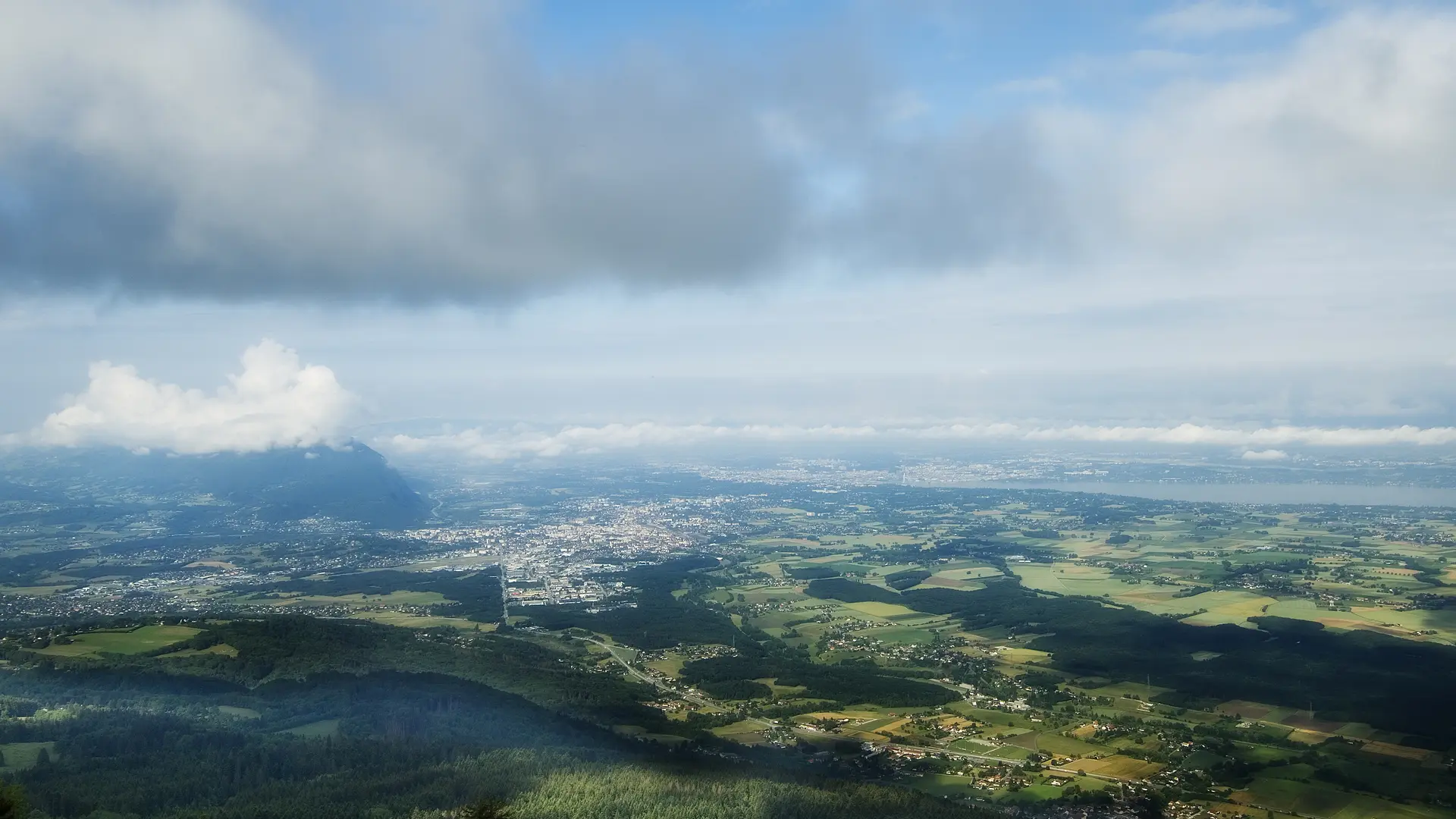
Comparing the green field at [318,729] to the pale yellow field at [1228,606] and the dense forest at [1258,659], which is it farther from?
the pale yellow field at [1228,606]

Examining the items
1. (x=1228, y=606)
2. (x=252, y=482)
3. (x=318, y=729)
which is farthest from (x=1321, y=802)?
(x=252, y=482)

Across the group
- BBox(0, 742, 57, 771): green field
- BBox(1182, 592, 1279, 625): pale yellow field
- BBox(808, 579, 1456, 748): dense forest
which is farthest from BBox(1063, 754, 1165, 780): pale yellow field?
BBox(0, 742, 57, 771): green field

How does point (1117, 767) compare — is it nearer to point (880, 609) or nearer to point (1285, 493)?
point (880, 609)

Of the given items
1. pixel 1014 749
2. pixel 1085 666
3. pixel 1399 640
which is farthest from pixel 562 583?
pixel 1399 640

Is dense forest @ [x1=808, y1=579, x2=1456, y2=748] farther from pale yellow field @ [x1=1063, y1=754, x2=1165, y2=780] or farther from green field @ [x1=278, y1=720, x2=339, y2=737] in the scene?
green field @ [x1=278, y1=720, x2=339, y2=737]

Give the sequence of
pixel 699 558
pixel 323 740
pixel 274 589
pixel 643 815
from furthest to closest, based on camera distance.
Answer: pixel 699 558, pixel 274 589, pixel 323 740, pixel 643 815

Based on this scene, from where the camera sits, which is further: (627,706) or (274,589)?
(274,589)

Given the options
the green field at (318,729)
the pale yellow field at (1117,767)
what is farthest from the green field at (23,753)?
the pale yellow field at (1117,767)

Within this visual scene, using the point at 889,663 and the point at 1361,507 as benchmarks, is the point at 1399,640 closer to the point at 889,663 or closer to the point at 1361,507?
the point at 889,663

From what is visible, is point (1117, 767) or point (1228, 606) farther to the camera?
point (1228, 606)
